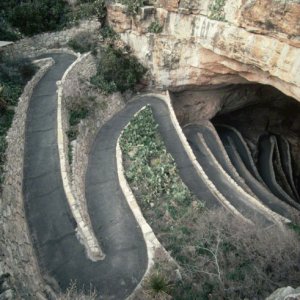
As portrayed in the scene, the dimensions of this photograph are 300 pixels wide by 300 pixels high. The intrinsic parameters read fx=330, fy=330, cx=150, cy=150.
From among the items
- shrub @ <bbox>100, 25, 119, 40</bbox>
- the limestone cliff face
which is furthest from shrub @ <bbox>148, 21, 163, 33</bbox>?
shrub @ <bbox>100, 25, 119, 40</bbox>

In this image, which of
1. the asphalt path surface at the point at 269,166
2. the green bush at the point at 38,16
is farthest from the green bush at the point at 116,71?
the asphalt path surface at the point at 269,166

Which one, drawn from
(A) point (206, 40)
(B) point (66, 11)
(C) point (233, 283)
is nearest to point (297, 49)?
(A) point (206, 40)

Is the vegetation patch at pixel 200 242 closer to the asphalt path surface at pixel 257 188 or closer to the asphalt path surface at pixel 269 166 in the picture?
the asphalt path surface at pixel 257 188

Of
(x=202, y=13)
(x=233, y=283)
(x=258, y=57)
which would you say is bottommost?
(x=233, y=283)

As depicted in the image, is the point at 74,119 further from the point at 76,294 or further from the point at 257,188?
the point at 257,188

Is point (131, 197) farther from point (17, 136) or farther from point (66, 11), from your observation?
point (66, 11)
